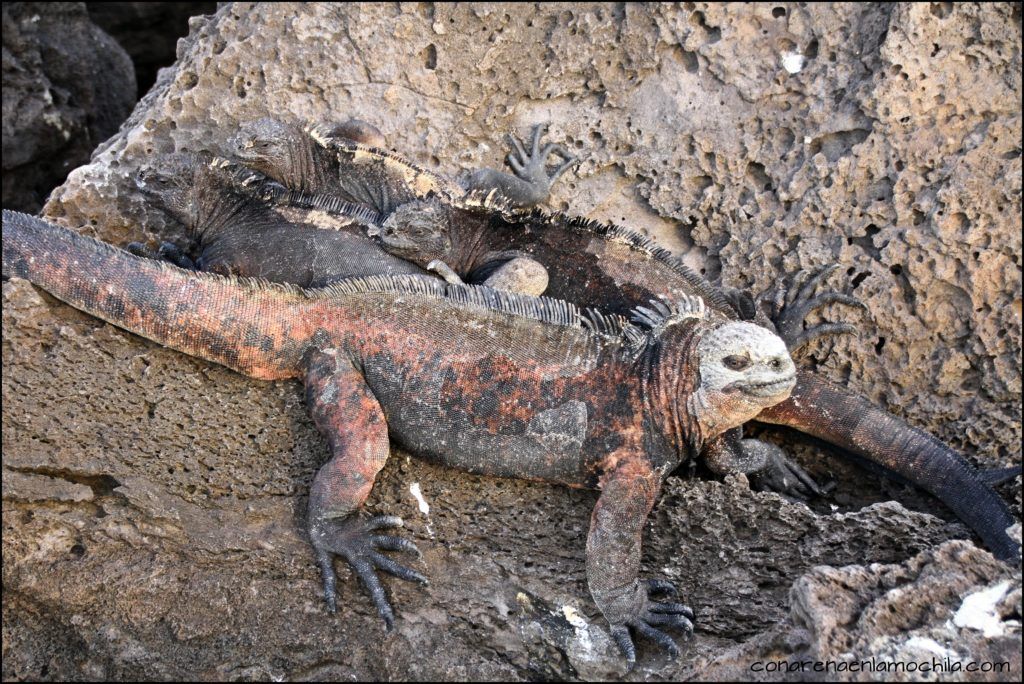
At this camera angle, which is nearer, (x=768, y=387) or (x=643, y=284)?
(x=768, y=387)

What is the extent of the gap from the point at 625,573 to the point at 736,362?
0.71 meters

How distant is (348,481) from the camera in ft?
9.92

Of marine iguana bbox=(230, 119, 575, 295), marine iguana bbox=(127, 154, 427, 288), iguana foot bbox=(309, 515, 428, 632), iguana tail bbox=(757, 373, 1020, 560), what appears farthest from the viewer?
marine iguana bbox=(230, 119, 575, 295)

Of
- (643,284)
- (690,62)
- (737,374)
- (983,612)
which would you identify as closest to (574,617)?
(737,374)

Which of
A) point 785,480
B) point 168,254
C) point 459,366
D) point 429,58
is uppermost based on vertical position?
point 429,58

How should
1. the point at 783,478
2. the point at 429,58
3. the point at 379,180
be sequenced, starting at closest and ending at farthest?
the point at 783,478
the point at 379,180
the point at 429,58

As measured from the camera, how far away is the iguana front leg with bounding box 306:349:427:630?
2.97m

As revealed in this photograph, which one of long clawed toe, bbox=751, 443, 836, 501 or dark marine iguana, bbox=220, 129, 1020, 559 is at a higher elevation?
dark marine iguana, bbox=220, 129, 1020, 559

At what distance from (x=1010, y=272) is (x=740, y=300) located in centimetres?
95

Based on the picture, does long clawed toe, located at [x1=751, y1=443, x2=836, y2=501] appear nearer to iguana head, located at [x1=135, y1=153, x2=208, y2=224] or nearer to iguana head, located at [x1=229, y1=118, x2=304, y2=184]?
iguana head, located at [x1=229, y1=118, x2=304, y2=184]

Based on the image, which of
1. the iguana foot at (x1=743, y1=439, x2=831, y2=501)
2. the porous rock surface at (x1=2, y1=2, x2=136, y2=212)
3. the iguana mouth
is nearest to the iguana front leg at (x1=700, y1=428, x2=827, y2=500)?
the iguana foot at (x1=743, y1=439, x2=831, y2=501)

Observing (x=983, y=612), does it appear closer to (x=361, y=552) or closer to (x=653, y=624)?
(x=653, y=624)

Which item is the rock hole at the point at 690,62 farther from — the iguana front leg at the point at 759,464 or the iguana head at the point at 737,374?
the iguana front leg at the point at 759,464

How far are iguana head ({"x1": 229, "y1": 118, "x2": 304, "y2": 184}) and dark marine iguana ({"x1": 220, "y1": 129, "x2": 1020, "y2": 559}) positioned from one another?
0.08 feet
